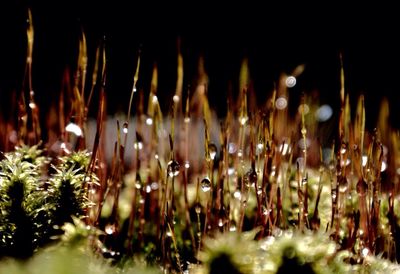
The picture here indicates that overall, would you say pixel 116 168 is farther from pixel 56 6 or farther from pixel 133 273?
pixel 56 6

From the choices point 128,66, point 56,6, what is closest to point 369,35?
point 128,66

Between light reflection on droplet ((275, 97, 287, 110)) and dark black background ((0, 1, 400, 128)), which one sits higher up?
dark black background ((0, 1, 400, 128))

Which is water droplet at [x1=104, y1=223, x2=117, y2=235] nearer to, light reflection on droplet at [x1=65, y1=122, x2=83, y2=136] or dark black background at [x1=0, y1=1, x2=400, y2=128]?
light reflection on droplet at [x1=65, y1=122, x2=83, y2=136]

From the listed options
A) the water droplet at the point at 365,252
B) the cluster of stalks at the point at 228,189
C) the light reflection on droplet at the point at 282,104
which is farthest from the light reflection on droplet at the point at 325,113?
the water droplet at the point at 365,252

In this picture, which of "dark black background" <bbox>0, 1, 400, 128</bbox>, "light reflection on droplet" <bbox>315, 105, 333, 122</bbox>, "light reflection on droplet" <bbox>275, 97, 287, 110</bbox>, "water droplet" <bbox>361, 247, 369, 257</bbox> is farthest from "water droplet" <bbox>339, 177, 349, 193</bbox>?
"dark black background" <bbox>0, 1, 400, 128</bbox>

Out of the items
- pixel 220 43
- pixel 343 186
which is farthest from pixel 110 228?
pixel 220 43

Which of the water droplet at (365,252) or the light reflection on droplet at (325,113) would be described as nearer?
the water droplet at (365,252)

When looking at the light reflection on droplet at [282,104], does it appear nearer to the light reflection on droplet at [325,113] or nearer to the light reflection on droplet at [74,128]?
the light reflection on droplet at [325,113]

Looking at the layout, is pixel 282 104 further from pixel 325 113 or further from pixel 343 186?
pixel 343 186
